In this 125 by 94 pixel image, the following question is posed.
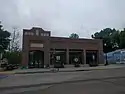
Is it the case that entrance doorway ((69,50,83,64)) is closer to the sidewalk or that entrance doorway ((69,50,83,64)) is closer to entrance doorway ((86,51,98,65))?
entrance doorway ((86,51,98,65))

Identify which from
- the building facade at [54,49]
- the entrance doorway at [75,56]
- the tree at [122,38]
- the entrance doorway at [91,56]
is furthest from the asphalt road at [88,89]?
the tree at [122,38]

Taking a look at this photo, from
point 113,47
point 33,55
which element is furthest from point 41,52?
point 113,47

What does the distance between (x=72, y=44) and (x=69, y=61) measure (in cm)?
491

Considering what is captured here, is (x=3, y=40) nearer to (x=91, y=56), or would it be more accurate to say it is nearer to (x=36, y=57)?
(x=36, y=57)

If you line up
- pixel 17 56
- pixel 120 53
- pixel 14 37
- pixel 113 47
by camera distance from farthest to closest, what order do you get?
pixel 113 47, pixel 14 37, pixel 120 53, pixel 17 56

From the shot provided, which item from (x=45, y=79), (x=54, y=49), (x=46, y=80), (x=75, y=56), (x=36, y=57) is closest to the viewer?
(x=46, y=80)

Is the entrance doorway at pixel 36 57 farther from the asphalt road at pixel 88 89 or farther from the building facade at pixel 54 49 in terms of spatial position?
the asphalt road at pixel 88 89

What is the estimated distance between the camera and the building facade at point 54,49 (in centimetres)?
5553

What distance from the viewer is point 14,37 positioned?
241 feet

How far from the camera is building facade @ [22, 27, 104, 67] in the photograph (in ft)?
182

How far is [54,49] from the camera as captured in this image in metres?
58.7

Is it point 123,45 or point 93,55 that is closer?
point 93,55

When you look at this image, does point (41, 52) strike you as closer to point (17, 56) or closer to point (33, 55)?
point (33, 55)

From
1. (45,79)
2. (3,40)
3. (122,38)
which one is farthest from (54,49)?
(45,79)
